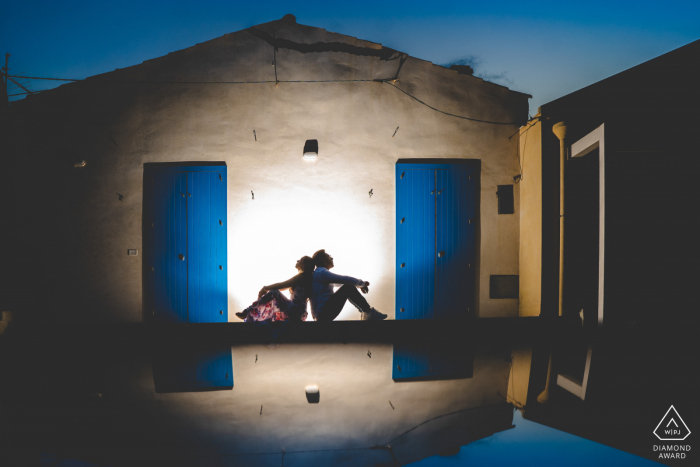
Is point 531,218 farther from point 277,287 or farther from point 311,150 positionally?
point 277,287

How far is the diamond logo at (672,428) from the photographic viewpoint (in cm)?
302

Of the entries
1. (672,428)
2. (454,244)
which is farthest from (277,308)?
(672,428)

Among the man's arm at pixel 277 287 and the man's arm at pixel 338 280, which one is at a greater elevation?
the man's arm at pixel 338 280

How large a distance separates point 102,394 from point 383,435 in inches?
122

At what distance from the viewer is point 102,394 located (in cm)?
340

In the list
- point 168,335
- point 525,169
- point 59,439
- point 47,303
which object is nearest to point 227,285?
point 168,335

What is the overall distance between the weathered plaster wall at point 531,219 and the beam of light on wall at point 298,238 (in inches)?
86.7

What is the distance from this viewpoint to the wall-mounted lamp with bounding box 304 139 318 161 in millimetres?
4890

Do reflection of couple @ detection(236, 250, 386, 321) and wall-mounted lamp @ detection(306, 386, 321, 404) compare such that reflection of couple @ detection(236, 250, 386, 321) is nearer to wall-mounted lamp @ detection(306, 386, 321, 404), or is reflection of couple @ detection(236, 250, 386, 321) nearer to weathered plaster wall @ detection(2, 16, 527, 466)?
weathered plaster wall @ detection(2, 16, 527, 466)

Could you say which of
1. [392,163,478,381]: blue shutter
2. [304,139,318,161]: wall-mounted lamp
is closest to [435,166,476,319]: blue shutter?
[392,163,478,381]: blue shutter

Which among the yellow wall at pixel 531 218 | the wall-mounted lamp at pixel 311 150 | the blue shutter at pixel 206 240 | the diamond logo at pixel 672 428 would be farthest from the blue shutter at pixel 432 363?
the wall-mounted lamp at pixel 311 150

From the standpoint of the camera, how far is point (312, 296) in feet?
14.3

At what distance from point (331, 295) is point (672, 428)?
3.84m

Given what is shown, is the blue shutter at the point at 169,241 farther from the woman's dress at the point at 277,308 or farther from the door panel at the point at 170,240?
the woman's dress at the point at 277,308
